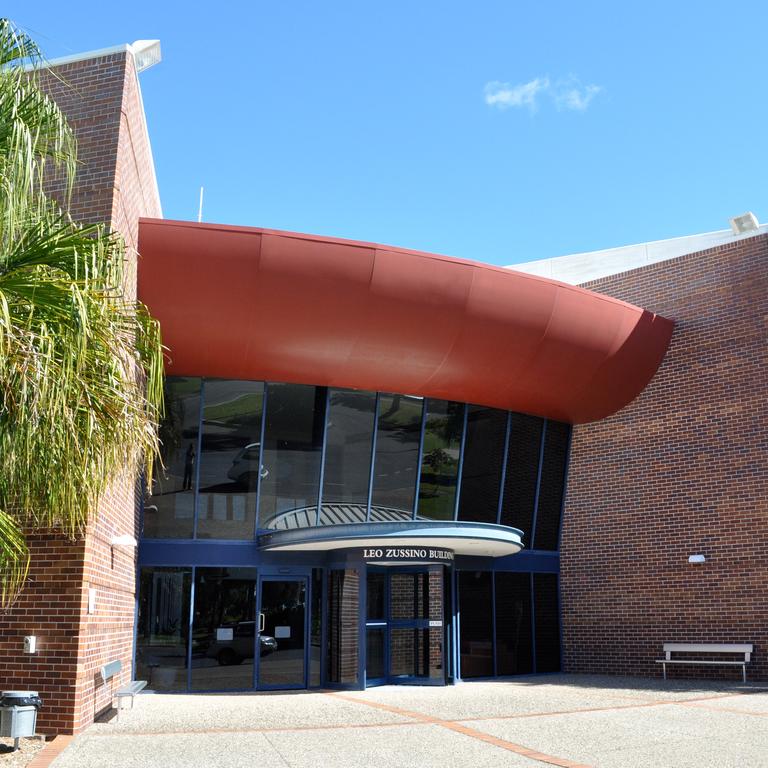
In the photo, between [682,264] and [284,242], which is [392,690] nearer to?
[284,242]

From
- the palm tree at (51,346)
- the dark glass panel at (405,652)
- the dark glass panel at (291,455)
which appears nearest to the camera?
the palm tree at (51,346)

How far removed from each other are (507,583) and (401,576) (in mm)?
2993

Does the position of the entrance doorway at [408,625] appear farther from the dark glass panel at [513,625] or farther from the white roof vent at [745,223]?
the white roof vent at [745,223]

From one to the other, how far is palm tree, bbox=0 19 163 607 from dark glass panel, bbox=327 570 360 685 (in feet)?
28.0

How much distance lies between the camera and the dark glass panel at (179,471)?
615 inches

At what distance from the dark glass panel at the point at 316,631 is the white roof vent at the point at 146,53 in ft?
30.8

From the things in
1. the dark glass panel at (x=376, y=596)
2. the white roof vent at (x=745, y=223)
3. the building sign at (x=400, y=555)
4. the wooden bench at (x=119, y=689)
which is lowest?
the wooden bench at (x=119, y=689)

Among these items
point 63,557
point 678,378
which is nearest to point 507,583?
point 678,378

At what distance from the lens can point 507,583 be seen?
1816 centimetres

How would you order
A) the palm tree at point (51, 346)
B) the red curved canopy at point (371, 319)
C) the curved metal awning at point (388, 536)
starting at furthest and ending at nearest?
the curved metal awning at point (388, 536) < the red curved canopy at point (371, 319) < the palm tree at point (51, 346)

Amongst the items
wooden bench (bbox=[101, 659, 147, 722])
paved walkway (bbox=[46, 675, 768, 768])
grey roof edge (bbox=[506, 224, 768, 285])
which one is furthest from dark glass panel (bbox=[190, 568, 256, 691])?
grey roof edge (bbox=[506, 224, 768, 285])

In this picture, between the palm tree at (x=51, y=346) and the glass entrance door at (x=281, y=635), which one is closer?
the palm tree at (x=51, y=346)

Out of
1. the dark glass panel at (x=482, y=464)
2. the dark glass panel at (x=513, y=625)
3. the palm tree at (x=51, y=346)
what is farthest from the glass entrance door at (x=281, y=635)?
the palm tree at (x=51, y=346)

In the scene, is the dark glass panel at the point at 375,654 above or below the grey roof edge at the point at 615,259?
below
